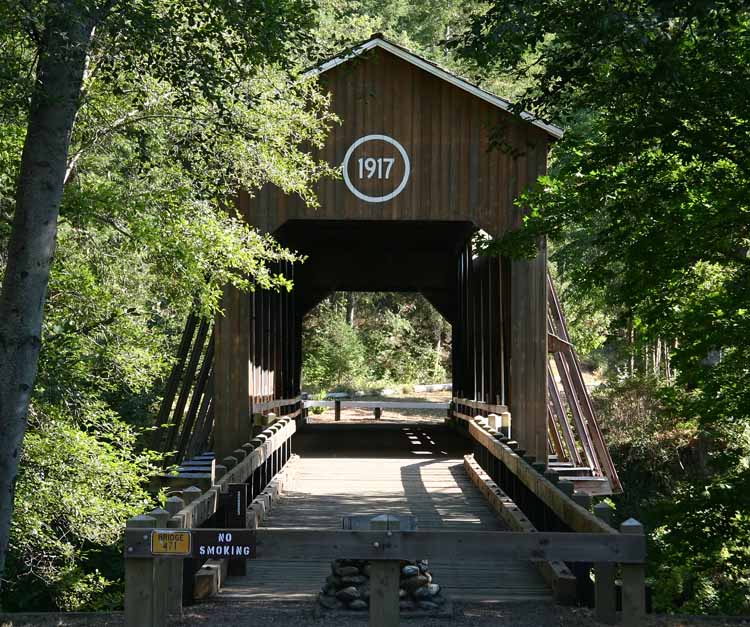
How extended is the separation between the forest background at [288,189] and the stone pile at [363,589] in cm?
336

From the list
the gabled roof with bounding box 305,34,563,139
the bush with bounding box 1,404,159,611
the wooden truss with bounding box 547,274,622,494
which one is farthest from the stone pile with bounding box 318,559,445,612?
the wooden truss with bounding box 547,274,622,494

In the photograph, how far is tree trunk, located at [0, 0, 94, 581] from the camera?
6.91 m

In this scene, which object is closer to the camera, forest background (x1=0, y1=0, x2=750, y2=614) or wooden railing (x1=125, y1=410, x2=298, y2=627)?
wooden railing (x1=125, y1=410, x2=298, y2=627)

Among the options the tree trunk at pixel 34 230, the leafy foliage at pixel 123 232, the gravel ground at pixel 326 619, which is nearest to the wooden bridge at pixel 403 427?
the gravel ground at pixel 326 619

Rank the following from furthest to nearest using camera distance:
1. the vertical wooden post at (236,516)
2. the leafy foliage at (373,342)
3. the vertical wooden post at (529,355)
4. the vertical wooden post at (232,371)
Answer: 1. the leafy foliage at (373,342)
2. the vertical wooden post at (529,355)
3. the vertical wooden post at (232,371)
4. the vertical wooden post at (236,516)

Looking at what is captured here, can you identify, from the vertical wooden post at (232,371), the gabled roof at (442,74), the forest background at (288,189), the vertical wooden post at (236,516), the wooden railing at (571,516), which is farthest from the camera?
the vertical wooden post at (232,371)

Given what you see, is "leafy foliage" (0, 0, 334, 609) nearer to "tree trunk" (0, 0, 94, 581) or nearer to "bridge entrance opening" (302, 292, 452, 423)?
"tree trunk" (0, 0, 94, 581)

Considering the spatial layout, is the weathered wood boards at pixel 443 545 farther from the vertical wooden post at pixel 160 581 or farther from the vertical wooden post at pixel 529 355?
the vertical wooden post at pixel 529 355

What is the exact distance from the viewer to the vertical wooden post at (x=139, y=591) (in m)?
5.30

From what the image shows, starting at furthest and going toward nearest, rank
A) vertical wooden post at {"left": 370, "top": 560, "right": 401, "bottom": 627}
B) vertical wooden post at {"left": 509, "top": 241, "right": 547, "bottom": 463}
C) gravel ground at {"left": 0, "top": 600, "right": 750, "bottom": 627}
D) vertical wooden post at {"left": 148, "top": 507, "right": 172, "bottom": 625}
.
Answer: vertical wooden post at {"left": 509, "top": 241, "right": 547, "bottom": 463} → gravel ground at {"left": 0, "top": 600, "right": 750, "bottom": 627} → vertical wooden post at {"left": 148, "top": 507, "right": 172, "bottom": 625} → vertical wooden post at {"left": 370, "top": 560, "right": 401, "bottom": 627}

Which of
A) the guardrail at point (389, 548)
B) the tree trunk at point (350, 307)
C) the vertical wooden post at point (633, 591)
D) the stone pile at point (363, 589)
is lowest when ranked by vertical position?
the stone pile at point (363, 589)

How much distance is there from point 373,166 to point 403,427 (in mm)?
12446

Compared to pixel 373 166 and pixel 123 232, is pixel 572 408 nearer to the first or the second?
pixel 373 166

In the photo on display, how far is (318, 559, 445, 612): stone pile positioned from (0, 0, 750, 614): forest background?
336cm
